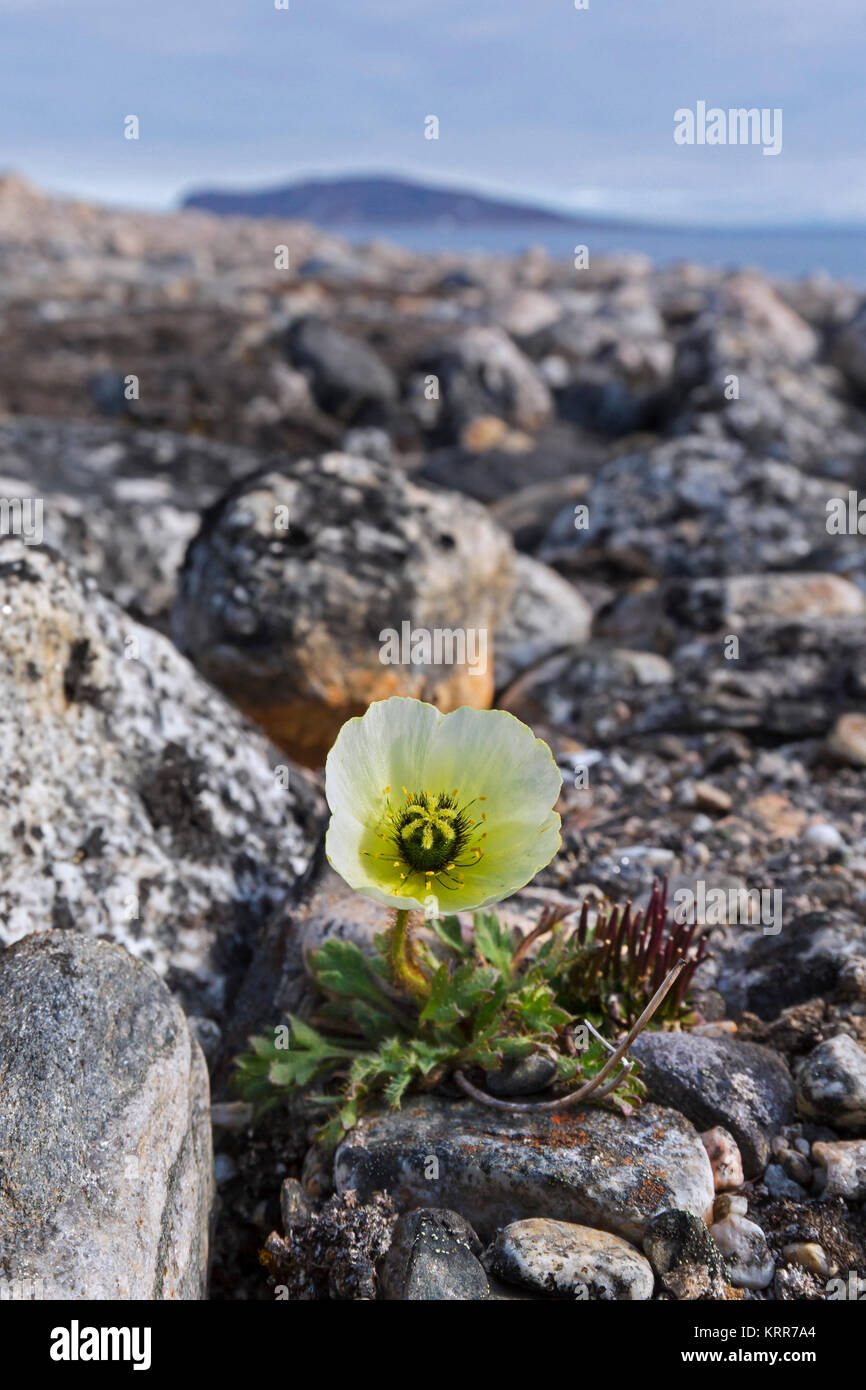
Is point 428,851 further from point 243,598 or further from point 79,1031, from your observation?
point 243,598

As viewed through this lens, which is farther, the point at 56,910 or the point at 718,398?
the point at 718,398

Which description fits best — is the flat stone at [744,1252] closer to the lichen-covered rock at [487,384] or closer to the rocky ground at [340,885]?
the rocky ground at [340,885]

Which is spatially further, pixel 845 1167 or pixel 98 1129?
pixel 845 1167

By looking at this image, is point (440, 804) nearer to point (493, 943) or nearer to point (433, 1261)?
point (493, 943)

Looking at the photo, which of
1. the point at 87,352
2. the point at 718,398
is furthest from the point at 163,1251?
the point at 87,352

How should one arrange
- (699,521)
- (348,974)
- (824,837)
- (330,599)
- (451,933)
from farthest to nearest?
(699,521) → (330,599) → (824,837) → (451,933) → (348,974)

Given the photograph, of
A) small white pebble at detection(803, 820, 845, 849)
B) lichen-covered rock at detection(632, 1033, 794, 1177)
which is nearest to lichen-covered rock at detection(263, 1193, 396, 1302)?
lichen-covered rock at detection(632, 1033, 794, 1177)

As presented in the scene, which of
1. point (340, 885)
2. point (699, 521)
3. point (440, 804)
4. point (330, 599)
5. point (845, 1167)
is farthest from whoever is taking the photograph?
point (699, 521)

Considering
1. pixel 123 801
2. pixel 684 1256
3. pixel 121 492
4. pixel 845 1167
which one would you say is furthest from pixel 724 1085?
pixel 121 492
